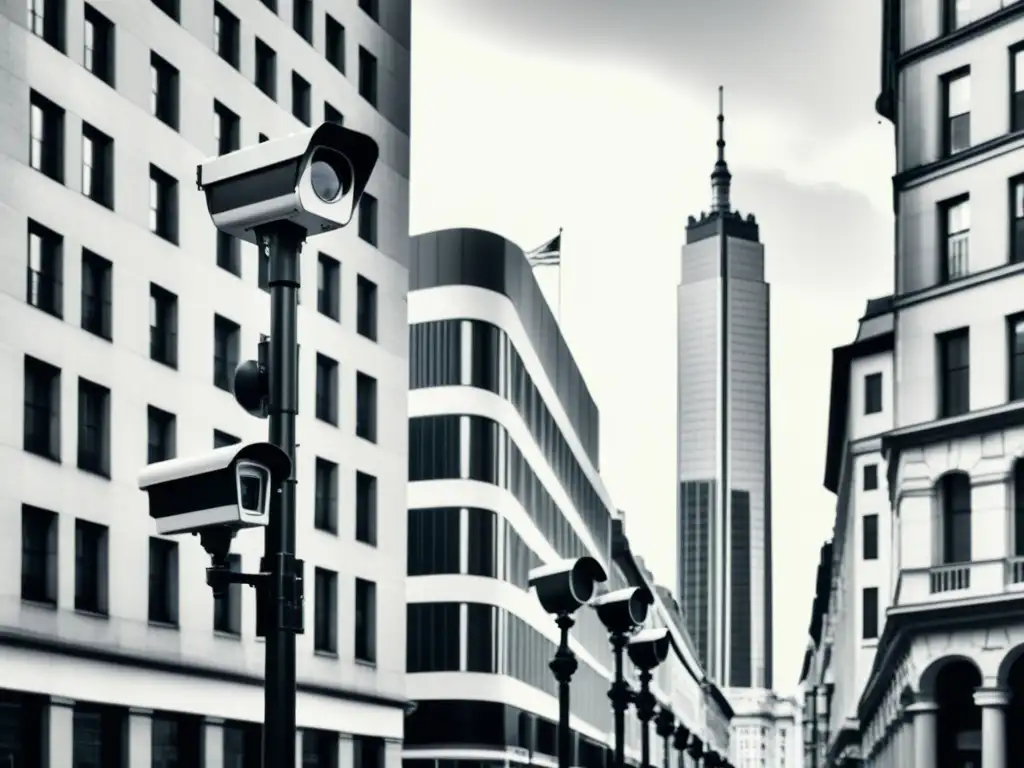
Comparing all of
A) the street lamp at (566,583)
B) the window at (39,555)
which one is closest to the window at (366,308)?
the window at (39,555)

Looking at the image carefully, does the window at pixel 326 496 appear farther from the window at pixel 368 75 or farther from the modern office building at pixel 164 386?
the window at pixel 368 75

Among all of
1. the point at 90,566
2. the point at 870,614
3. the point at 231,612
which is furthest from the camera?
the point at 870,614

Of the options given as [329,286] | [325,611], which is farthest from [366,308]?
[325,611]

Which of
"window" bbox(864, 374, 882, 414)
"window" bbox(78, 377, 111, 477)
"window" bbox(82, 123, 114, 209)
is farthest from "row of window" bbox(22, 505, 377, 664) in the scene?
"window" bbox(864, 374, 882, 414)

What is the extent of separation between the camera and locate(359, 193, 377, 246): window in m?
59.1

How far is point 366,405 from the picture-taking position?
58.9 m

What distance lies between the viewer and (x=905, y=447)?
5759 centimetres

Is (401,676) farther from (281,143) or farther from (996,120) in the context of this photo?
(281,143)

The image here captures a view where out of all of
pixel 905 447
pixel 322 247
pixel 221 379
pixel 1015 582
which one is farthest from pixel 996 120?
pixel 221 379

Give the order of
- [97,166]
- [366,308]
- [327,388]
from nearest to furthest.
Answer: [97,166] < [327,388] < [366,308]

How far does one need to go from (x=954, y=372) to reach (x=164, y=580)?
24165 mm

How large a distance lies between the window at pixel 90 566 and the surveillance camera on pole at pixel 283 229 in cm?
3127

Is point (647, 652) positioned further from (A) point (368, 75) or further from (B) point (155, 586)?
(A) point (368, 75)

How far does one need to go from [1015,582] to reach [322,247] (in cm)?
2152
